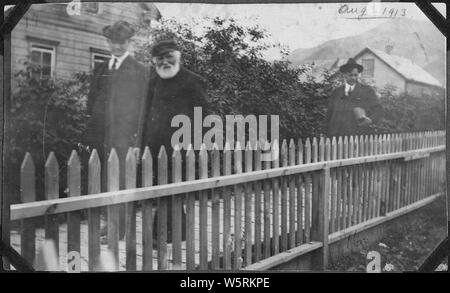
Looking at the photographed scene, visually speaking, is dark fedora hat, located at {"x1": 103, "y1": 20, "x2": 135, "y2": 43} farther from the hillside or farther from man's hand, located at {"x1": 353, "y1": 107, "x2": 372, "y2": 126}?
man's hand, located at {"x1": 353, "y1": 107, "x2": 372, "y2": 126}

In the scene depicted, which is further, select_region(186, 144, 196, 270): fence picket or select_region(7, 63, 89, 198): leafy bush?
select_region(186, 144, 196, 270): fence picket

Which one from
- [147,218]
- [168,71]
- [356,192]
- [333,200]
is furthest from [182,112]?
[356,192]

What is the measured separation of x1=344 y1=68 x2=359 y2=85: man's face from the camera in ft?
9.12

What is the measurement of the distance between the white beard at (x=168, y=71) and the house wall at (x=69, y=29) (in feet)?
0.97

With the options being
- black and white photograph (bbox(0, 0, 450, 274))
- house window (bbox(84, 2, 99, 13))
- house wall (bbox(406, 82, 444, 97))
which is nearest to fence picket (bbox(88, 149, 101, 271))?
black and white photograph (bbox(0, 0, 450, 274))

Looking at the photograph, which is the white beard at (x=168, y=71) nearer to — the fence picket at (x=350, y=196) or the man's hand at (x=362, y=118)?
the man's hand at (x=362, y=118)

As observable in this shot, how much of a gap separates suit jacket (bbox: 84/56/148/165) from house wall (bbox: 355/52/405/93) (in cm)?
124

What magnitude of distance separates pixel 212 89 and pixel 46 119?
0.92 metres

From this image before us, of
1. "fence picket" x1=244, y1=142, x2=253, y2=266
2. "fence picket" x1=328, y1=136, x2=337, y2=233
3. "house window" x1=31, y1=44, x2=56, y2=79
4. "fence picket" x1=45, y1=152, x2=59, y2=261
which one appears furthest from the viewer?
"fence picket" x1=328, y1=136, x2=337, y2=233

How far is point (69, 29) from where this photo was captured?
2.68 m

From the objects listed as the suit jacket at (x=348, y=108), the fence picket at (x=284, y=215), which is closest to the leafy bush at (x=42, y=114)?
the fence picket at (x=284, y=215)

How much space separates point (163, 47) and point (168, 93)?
251 mm

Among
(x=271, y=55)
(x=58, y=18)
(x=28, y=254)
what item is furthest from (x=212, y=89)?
(x=28, y=254)
